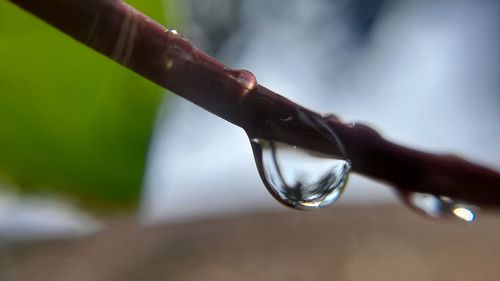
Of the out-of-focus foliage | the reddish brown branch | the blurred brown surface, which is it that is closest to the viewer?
the reddish brown branch

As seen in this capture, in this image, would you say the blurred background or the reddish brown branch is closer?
the reddish brown branch

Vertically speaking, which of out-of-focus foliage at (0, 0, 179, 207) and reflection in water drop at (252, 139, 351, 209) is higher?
out-of-focus foliage at (0, 0, 179, 207)

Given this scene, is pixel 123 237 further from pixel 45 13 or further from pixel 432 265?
pixel 45 13

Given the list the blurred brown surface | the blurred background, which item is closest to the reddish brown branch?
the blurred background

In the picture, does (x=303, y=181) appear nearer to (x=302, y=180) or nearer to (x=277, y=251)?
(x=302, y=180)

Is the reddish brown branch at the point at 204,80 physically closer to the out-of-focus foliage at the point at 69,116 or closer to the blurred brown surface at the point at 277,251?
the out-of-focus foliage at the point at 69,116

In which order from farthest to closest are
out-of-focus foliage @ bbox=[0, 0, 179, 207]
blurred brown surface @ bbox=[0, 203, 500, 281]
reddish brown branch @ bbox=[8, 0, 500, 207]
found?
1. blurred brown surface @ bbox=[0, 203, 500, 281]
2. out-of-focus foliage @ bbox=[0, 0, 179, 207]
3. reddish brown branch @ bbox=[8, 0, 500, 207]

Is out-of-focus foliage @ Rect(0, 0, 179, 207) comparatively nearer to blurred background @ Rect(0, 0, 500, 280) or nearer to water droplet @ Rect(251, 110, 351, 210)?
blurred background @ Rect(0, 0, 500, 280)

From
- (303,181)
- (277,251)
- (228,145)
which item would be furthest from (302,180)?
(277,251)

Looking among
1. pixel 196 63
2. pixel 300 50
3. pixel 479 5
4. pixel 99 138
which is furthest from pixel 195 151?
pixel 479 5

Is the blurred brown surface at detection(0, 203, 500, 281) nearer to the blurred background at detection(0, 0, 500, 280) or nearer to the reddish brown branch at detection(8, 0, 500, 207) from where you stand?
the blurred background at detection(0, 0, 500, 280)
